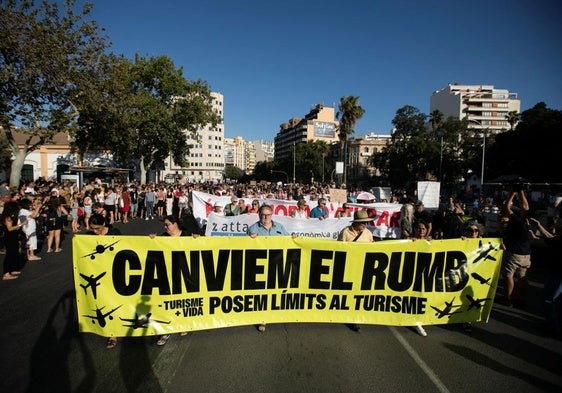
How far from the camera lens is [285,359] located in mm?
3871

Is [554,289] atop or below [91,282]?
below

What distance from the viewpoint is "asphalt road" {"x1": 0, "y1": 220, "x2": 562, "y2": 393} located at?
Answer: 3.38m

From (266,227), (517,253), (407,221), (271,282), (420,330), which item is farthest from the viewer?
(407,221)

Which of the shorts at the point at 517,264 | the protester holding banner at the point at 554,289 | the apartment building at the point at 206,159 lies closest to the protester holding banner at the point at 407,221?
the shorts at the point at 517,264

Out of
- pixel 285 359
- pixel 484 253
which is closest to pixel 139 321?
pixel 285 359

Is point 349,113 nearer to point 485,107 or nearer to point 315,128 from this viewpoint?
point 485,107

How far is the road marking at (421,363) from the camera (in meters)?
3.41

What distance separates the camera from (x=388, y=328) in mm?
4773

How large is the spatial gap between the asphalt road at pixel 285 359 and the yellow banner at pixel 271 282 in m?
0.26

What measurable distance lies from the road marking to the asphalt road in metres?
0.01

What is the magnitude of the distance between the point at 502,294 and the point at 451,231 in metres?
5.09

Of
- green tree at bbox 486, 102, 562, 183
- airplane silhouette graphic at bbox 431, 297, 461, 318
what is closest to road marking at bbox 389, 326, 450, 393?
airplane silhouette graphic at bbox 431, 297, 461, 318

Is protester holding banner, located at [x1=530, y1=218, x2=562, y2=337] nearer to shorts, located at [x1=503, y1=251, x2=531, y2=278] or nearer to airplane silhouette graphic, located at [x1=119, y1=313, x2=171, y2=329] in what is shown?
shorts, located at [x1=503, y1=251, x2=531, y2=278]

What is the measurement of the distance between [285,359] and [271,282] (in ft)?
3.11
